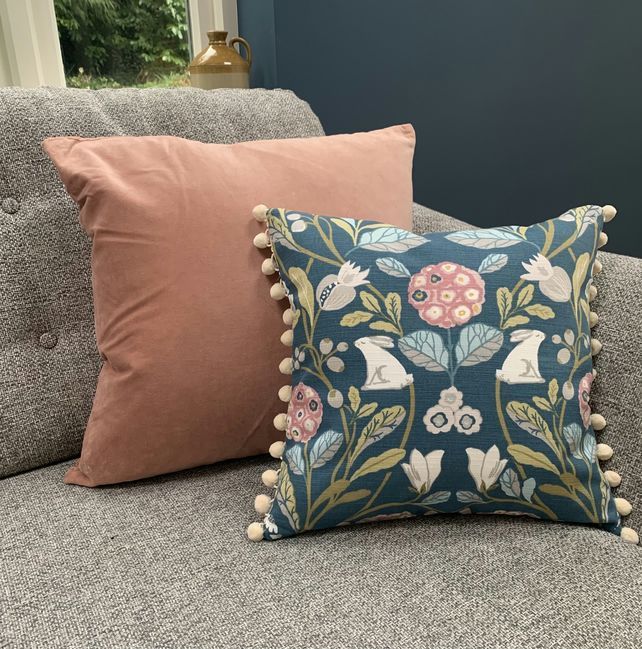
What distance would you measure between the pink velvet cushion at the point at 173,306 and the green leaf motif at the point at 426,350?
20cm

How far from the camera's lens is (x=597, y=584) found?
0.73m

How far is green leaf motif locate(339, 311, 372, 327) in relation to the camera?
0.79m

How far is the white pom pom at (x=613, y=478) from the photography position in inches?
33.4

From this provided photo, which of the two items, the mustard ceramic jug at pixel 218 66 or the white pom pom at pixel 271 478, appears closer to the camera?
the white pom pom at pixel 271 478

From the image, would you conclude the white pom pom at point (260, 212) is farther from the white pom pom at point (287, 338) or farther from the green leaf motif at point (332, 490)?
the green leaf motif at point (332, 490)

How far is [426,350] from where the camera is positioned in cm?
78

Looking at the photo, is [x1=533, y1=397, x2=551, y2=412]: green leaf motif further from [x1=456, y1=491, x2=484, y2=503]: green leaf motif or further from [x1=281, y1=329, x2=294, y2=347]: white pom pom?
[x1=281, y1=329, x2=294, y2=347]: white pom pom

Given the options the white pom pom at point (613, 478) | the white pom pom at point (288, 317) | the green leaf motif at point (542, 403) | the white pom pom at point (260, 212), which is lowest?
the white pom pom at point (613, 478)

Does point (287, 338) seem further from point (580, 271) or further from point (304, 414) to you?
point (580, 271)

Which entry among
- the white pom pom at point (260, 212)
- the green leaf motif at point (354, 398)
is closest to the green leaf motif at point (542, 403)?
the green leaf motif at point (354, 398)

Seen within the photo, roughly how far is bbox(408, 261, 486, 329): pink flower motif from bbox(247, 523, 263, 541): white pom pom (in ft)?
1.07

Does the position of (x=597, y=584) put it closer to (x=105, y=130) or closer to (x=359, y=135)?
(x=359, y=135)

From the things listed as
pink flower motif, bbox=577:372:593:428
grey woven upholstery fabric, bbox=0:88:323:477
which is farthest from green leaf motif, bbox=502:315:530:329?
grey woven upholstery fabric, bbox=0:88:323:477

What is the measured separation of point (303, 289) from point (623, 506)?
1.63 ft
